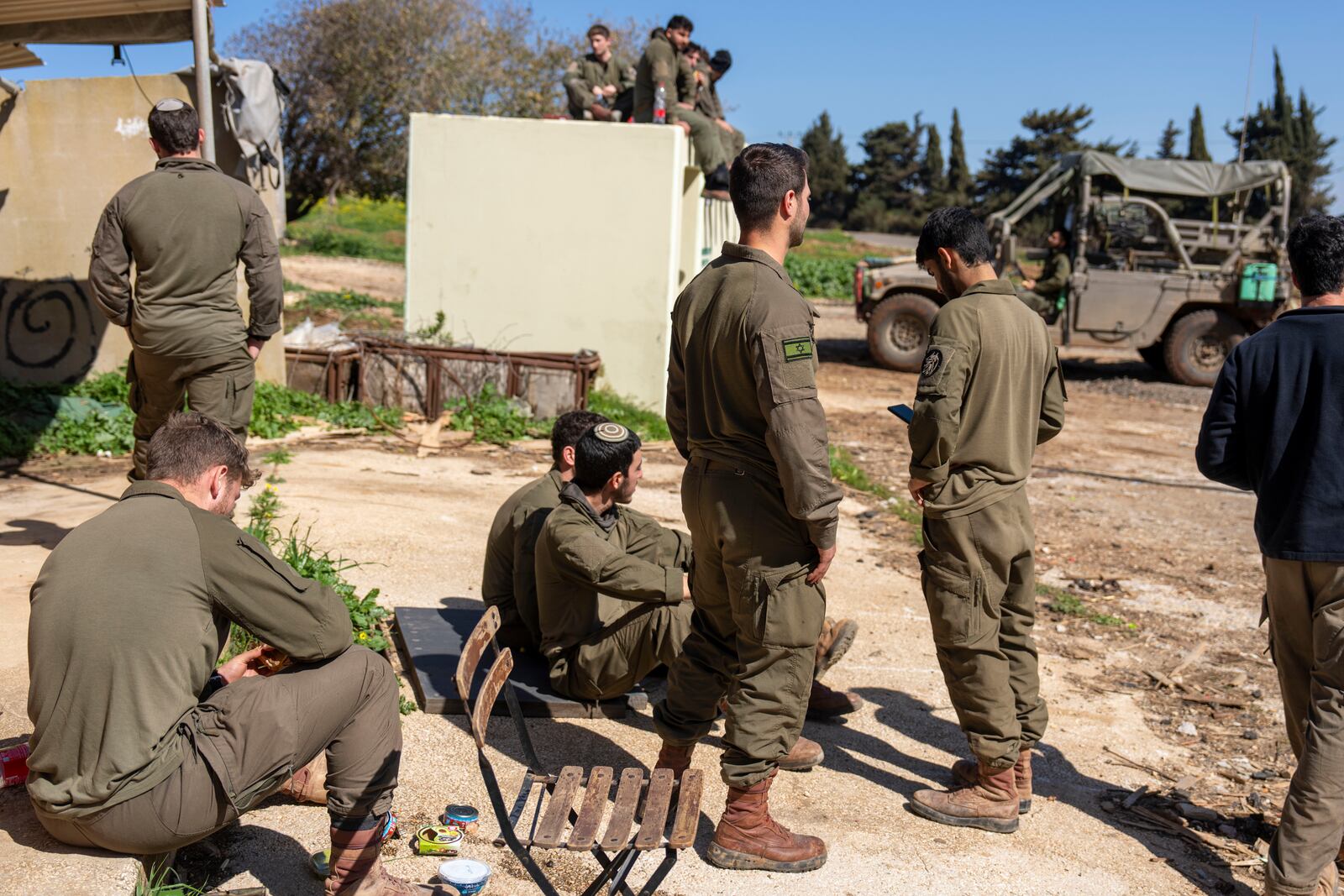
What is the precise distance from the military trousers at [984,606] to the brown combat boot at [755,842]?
28.7 inches

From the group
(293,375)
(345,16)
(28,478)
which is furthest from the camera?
(345,16)

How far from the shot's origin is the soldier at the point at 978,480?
3570 mm

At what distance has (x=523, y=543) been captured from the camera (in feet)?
14.3

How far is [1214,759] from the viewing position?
4.51 m

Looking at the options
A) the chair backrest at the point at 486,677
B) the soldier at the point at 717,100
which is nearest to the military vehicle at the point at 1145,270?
the soldier at the point at 717,100

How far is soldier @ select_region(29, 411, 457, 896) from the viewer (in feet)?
7.92

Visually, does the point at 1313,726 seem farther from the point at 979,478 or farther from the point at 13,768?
the point at 13,768

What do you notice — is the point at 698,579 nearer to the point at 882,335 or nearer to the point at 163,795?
the point at 163,795

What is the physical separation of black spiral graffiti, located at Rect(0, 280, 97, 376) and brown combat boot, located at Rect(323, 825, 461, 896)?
7.11 meters

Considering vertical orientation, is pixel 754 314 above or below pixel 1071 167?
below

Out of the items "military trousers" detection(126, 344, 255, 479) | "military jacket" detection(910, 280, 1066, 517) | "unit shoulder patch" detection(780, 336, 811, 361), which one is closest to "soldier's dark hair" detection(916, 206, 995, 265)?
"military jacket" detection(910, 280, 1066, 517)

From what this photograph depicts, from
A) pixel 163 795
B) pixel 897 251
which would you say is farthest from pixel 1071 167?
pixel 897 251

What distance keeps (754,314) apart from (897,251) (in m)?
38.7

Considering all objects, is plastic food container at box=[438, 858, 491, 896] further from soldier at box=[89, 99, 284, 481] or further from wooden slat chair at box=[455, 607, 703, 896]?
soldier at box=[89, 99, 284, 481]
